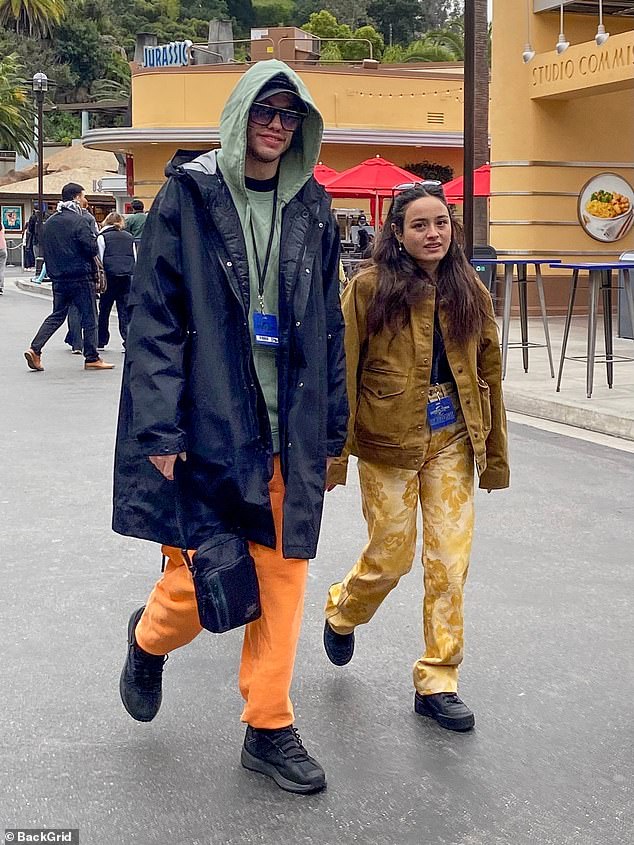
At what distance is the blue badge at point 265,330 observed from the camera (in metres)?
3.58

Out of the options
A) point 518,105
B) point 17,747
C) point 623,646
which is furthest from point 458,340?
point 518,105

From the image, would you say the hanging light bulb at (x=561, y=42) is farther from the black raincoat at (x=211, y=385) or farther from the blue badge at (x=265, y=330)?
the blue badge at (x=265, y=330)

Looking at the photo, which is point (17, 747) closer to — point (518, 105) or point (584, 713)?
point (584, 713)

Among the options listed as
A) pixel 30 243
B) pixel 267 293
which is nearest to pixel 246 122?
pixel 267 293

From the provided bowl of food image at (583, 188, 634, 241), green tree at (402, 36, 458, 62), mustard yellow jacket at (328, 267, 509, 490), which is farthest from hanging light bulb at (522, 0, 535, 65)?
green tree at (402, 36, 458, 62)

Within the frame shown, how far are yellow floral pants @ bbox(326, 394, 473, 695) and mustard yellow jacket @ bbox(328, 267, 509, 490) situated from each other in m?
0.06

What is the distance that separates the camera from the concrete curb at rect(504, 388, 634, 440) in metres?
9.85

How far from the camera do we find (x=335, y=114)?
32.4m

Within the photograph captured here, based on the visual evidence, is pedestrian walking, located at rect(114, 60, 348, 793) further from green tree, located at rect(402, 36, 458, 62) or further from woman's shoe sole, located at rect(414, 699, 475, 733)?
green tree, located at rect(402, 36, 458, 62)

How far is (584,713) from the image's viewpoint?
4.27 m

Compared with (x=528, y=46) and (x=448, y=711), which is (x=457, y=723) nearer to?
(x=448, y=711)

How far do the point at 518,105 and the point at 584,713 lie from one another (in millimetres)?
16250

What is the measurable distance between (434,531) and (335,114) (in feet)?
96.5

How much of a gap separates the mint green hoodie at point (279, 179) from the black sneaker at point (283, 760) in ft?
2.82
